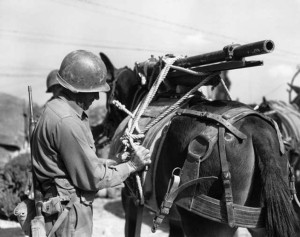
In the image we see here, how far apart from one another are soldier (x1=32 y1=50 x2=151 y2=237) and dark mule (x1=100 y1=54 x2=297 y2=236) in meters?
0.57

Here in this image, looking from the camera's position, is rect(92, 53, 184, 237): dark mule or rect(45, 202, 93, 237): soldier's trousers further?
rect(92, 53, 184, 237): dark mule

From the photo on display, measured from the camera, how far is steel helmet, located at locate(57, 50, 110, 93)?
303 cm

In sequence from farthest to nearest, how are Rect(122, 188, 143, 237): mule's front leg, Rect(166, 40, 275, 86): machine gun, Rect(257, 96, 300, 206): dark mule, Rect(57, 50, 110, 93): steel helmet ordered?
Rect(257, 96, 300, 206): dark mule → Rect(122, 188, 143, 237): mule's front leg → Rect(166, 40, 275, 86): machine gun → Rect(57, 50, 110, 93): steel helmet

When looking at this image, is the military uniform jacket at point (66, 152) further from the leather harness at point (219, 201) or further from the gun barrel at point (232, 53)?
→ the gun barrel at point (232, 53)

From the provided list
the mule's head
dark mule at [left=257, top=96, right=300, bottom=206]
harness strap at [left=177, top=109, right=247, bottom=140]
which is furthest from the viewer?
dark mule at [left=257, top=96, right=300, bottom=206]

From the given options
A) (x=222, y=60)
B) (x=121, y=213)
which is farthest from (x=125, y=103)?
(x=121, y=213)

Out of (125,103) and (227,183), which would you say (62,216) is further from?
(125,103)

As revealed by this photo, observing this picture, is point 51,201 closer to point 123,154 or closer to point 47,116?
point 47,116

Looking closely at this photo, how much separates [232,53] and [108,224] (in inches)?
201

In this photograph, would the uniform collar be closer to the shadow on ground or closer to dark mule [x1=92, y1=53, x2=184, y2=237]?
dark mule [x1=92, y1=53, x2=184, y2=237]

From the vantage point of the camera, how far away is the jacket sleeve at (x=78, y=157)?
2838mm

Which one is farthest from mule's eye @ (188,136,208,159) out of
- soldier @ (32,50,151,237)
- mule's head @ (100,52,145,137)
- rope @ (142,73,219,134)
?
mule's head @ (100,52,145,137)

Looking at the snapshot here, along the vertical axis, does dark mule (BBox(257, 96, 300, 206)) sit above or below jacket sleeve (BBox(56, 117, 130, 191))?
below

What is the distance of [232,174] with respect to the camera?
3256 millimetres
